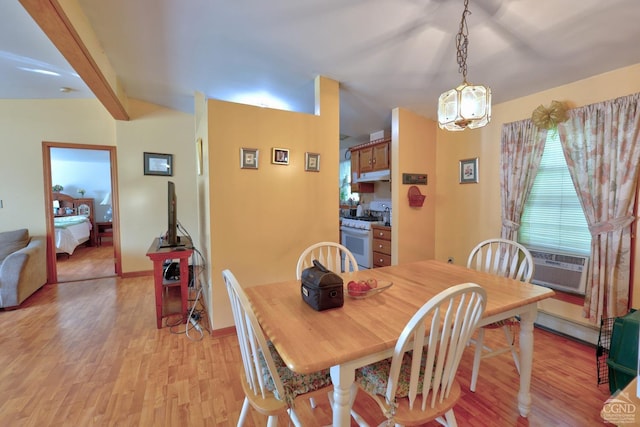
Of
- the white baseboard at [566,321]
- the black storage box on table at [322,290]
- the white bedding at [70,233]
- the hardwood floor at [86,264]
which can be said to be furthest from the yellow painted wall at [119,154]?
the white baseboard at [566,321]

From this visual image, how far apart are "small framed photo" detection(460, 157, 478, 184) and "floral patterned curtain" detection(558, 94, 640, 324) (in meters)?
0.88

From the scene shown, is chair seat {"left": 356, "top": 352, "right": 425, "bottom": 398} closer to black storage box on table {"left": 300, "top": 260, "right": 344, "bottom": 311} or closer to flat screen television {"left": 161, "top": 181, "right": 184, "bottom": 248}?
black storage box on table {"left": 300, "top": 260, "right": 344, "bottom": 311}

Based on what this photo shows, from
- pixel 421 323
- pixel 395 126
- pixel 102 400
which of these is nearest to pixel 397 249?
pixel 395 126

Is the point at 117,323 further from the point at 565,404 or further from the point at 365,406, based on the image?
the point at 565,404

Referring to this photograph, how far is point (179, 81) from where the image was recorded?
10.1 feet

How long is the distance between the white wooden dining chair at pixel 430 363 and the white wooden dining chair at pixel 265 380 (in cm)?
25

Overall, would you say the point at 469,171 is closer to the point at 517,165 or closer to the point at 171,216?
the point at 517,165

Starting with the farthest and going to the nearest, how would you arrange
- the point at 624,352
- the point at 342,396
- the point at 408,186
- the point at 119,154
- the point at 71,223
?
the point at 71,223 < the point at 119,154 < the point at 408,186 < the point at 624,352 < the point at 342,396

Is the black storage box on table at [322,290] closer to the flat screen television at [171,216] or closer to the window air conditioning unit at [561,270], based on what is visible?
the flat screen television at [171,216]

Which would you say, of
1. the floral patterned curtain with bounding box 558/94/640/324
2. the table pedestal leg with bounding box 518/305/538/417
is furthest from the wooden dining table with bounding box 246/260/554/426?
the floral patterned curtain with bounding box 558/94/640/324

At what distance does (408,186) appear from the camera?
11.0 ft

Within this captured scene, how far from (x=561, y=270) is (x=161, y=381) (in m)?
3.36

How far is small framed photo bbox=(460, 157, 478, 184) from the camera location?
122 inches

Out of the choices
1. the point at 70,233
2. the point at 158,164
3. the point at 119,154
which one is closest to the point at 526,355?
the point at 158,164
